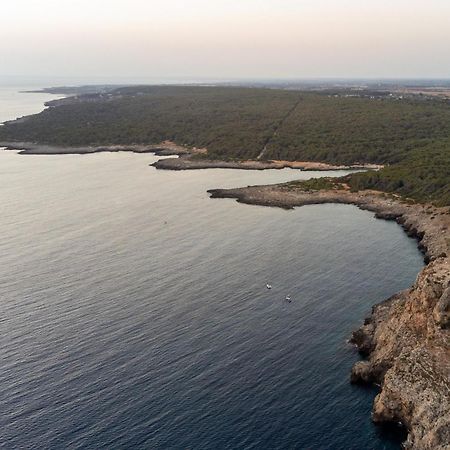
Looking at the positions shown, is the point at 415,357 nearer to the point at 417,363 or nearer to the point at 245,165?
the point at 417,363

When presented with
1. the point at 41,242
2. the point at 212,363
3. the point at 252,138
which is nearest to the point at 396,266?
the point at 212,363

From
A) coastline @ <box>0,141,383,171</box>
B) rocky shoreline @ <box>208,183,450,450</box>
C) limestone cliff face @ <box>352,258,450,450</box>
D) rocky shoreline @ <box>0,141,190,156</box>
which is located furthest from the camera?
rocky shoreline @ <box>0,141,190,156</box>

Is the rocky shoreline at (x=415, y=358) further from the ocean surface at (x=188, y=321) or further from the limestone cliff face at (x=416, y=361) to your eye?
the ocean surface at (x=188, y=321)

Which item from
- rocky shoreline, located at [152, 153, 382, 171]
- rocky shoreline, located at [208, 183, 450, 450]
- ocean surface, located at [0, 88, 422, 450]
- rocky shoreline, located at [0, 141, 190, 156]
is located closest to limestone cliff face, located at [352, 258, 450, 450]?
rocky shoreline, located at [208, 183, 450, 450]

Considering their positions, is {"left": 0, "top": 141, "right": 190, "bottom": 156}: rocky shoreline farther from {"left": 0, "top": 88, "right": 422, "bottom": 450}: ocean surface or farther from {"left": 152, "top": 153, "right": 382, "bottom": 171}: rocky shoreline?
{"left": 0, "top": 88, "right": 422, "bottom": 450}: ocean surface


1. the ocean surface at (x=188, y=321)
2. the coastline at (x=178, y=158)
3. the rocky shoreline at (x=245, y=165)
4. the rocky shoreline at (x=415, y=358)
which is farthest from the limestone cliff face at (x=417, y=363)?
the coastline at (x=178, y=158)

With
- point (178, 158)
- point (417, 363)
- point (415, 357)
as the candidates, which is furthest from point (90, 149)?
point (417, 363)

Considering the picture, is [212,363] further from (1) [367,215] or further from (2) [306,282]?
(1) [367,215]

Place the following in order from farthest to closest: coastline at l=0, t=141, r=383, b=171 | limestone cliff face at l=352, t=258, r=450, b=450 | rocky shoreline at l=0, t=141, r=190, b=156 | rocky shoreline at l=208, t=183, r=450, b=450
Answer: rocky shoreline at l=0, t=141, r=190, b=156
coastline at l=0, t=141, r=383, b=171
rocky shoreline at l=208, t=183, r=450, b=450
limestone cliff face at l=352, t=258, r=450, b=450
